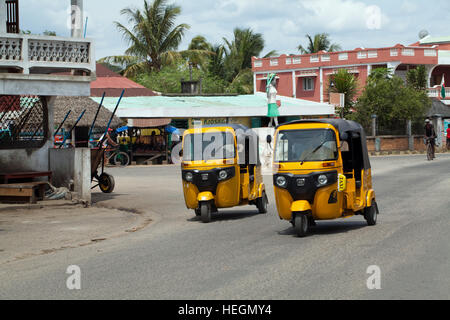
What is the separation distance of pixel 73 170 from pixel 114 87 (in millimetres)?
33219

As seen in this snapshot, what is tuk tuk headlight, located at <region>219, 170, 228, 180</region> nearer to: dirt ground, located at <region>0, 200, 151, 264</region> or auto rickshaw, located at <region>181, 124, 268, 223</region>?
auto rickshaw, located at <region>181, 124, 268, 223</region>

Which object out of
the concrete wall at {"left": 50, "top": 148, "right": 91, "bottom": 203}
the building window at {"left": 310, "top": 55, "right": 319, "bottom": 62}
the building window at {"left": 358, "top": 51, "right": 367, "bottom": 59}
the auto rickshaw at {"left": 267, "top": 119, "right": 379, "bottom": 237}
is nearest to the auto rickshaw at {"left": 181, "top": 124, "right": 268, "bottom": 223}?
the auto rickshaw at {"left": 267, "top": 119, "right": 379, "bottom": 237}

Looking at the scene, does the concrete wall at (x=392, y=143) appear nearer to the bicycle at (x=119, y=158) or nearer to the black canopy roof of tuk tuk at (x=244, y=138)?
the bicycle at (x=119, y=158)

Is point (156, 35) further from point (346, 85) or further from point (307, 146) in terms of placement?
point (307, 146)

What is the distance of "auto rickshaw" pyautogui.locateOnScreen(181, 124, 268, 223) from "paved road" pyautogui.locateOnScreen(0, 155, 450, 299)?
19.0 inches

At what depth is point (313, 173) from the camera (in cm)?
1238

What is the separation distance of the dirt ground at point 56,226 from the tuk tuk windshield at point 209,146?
A: 1.81 meters

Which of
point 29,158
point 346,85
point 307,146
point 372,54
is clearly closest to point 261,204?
point 307,146

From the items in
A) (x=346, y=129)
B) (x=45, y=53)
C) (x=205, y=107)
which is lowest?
(x=346, y=129)

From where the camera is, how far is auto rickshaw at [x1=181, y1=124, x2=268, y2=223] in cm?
1562

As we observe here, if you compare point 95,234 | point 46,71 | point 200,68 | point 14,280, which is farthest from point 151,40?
point 14,280

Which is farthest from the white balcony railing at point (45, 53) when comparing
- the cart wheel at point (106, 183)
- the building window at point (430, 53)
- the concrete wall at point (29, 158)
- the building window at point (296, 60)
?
the building window at point (430, 53)
